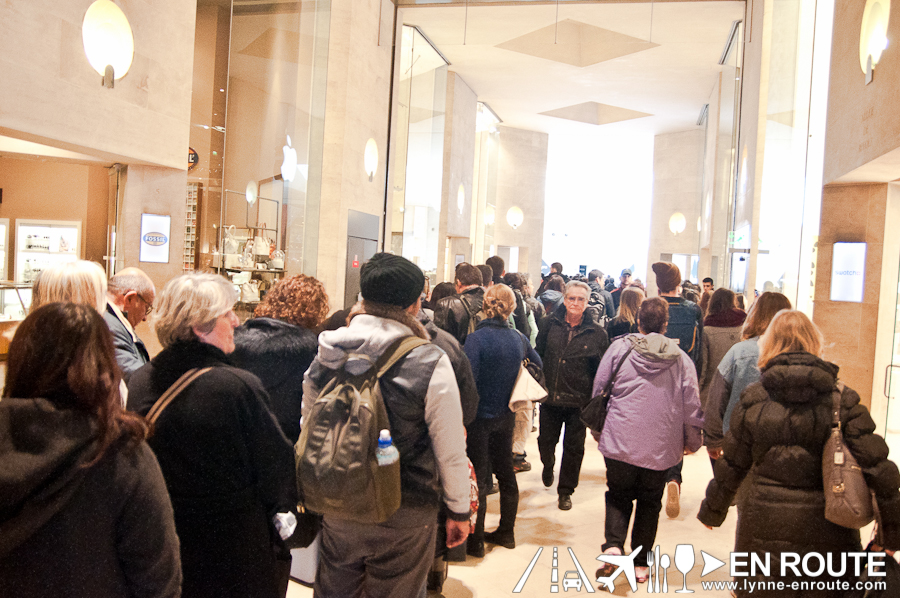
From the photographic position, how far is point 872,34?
4832 millimetres

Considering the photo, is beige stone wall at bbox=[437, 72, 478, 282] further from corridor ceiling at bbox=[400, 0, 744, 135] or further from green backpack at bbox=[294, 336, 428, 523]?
green backpack at bbox=[294, 336, 428, 523]

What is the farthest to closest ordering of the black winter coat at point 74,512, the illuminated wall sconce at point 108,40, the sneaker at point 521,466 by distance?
the sneaker at point 521,466
the illuminated wall sconce at point 108,40
the black winter coat at point 74,512

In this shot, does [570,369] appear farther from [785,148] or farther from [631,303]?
[785,148]

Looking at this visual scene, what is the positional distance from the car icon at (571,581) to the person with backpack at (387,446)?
157cm

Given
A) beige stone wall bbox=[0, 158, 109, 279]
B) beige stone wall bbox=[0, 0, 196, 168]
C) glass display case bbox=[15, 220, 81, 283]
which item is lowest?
glass display case bbox=[15, 220, 81, 283]

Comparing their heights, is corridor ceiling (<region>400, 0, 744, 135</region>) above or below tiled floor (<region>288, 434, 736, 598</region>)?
above

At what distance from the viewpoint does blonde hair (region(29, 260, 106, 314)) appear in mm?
2672

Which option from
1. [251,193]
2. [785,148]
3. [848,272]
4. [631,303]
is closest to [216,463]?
[631,303]

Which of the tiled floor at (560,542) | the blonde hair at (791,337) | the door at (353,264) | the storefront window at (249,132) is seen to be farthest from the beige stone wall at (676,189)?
the blonde hair at (791,337)

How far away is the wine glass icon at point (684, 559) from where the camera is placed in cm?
386

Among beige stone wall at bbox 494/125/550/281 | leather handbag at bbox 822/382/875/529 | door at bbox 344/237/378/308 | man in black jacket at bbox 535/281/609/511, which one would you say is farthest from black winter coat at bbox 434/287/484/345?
beige stone wall at bbox 494/125/550/281

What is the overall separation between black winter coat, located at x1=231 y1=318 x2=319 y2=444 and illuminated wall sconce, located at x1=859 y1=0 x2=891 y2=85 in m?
4.38

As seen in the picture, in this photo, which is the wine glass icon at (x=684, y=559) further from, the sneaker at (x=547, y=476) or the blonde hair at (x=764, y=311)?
the blonde hair at (x=764, y=311)

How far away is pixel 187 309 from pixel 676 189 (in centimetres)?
1945
